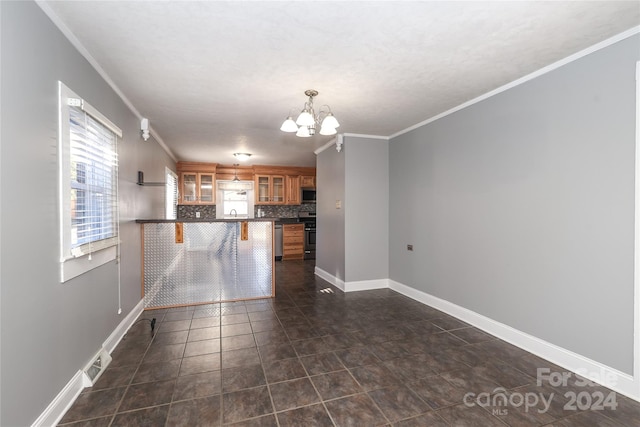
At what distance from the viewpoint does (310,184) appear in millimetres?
7707

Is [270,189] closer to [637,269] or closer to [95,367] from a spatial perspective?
[95,367]

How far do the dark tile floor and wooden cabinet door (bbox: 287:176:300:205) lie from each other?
4.59 m

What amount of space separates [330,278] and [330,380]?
111 inches

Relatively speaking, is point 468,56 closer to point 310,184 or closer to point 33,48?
point 33,48

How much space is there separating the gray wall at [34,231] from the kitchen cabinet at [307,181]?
557cm

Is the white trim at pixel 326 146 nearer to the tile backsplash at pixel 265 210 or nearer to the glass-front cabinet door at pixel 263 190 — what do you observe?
the glass-front cabinet door at pixel 263 190

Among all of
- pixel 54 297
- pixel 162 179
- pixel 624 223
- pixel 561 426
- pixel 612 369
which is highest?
pixel 162 179

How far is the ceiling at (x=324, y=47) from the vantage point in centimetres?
168

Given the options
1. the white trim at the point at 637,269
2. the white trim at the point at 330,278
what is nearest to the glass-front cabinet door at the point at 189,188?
the white trim at the point at 330,278

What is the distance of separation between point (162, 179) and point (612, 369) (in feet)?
19.2

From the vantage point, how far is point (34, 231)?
1538 mm

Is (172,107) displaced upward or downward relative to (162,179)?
upward

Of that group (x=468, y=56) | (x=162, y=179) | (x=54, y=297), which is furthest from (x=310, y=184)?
(x=54, y=297)

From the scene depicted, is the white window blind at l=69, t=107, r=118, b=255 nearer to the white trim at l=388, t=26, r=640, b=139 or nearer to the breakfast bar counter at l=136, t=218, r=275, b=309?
the breakfast bar counter at l=136, t=218, r=275, b=309
